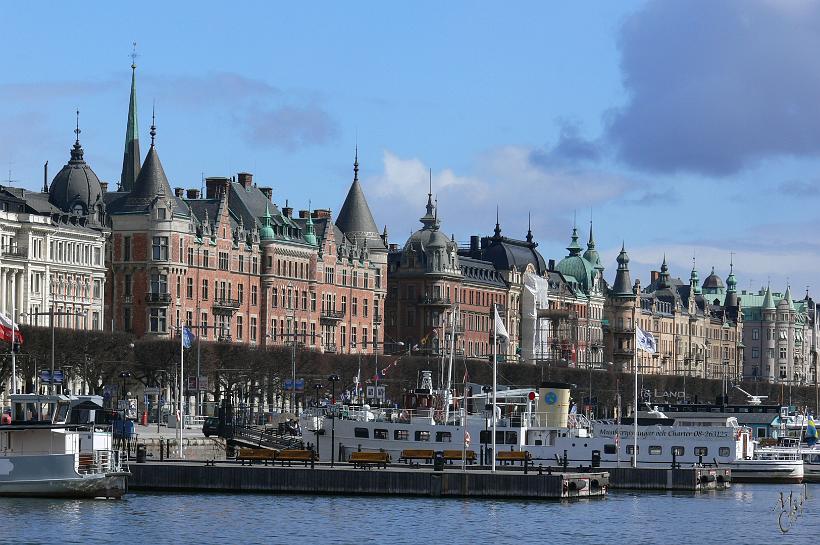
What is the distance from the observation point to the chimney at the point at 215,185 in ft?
577

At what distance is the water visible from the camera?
79500 millimetres

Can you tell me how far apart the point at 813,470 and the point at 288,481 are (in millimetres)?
37230

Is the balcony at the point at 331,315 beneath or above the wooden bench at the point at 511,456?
above

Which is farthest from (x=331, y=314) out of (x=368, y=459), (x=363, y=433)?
(x=368, y=459)

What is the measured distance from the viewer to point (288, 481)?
9450 centimetres

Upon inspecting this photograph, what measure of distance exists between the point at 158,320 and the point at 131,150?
83.1 ft

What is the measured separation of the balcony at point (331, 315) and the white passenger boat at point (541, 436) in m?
71.8

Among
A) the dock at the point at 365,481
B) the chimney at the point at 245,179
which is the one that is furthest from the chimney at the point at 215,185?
the dock at the point at 365,481

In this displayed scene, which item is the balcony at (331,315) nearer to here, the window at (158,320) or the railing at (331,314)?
the railing at (331,314)

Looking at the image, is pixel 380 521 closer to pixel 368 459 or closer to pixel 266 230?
pixel 368 459

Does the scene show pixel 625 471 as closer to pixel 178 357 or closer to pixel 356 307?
pixel 178 357

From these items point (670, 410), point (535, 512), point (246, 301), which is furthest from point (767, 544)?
point (246, 301)

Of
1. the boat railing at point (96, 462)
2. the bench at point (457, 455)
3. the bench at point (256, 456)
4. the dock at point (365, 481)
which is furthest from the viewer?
the bench at point (457, 455)

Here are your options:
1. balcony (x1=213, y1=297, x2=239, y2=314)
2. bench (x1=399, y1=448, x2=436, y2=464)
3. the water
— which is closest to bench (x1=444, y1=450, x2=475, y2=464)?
bench (x1=399, y1=448, x2=436, y2=464)
